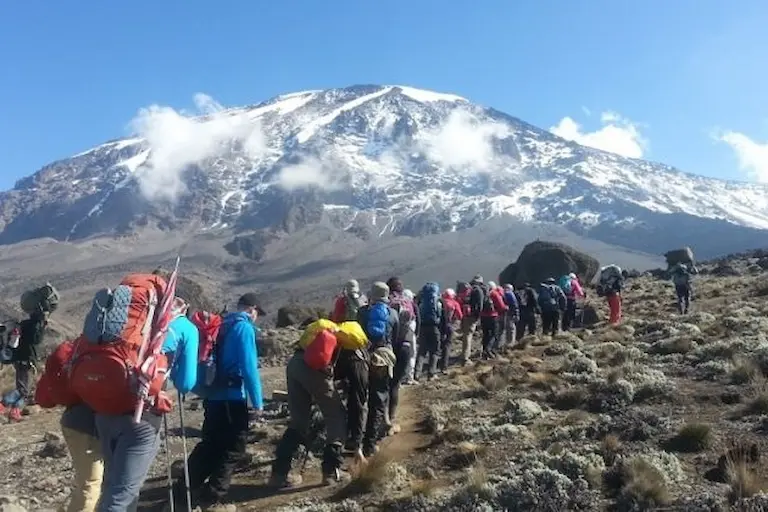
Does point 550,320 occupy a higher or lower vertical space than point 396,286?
lower

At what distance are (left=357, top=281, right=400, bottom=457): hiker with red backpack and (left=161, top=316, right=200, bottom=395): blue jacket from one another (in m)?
3.25

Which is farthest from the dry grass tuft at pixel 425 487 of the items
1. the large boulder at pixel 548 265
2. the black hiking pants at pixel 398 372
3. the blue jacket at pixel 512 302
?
the large boulder at pixel 548 265

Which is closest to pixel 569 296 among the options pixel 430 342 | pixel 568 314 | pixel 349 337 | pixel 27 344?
pixel 568 314

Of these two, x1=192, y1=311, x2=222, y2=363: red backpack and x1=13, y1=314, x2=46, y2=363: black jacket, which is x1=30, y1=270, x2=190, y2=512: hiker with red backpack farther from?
x1=13, y1=314, x2=46, y2=363: black jacket

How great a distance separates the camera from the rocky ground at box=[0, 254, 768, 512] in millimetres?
6125

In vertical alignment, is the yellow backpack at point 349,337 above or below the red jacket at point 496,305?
above

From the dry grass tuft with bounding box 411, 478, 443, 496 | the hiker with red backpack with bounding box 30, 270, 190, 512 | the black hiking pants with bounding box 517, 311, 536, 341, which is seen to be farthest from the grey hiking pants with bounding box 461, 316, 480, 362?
the hiker with red backpack with bounding box 30, 270, 190, 512

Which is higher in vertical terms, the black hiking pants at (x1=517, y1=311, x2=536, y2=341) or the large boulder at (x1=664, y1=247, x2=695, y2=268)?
the large boulder at (x1=664, y1=247, x2=695, y2=268)

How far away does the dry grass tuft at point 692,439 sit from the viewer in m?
7.13

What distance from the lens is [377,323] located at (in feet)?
29.1

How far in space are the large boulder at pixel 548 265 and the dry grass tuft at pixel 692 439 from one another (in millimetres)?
39275

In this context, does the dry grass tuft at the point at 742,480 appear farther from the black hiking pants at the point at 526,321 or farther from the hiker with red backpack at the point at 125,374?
the black hiking pants at the point at 526,321

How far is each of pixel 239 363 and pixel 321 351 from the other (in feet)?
3.01

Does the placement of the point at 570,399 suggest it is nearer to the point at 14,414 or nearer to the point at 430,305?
the point at 430,305
